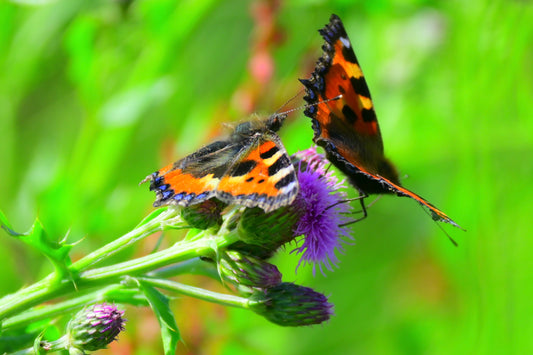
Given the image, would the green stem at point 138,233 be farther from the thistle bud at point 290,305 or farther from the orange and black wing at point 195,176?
the thistle bud at point 290,305

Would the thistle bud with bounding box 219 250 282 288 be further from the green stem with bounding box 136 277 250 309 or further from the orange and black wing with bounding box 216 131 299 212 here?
the orange and black wing with bounding box 216 131 299 212

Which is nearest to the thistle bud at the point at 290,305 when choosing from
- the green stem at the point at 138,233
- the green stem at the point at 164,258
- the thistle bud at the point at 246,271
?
the thistle bud at the point at 246,271

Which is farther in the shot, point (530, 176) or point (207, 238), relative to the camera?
point (530, 176)

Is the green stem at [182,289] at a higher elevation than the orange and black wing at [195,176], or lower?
lower

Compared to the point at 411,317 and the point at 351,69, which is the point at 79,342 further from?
the point at 411,317

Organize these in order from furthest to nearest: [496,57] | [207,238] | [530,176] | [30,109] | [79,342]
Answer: [30,109]
[530,176]
[496,57]
[207,238]
[79,342]

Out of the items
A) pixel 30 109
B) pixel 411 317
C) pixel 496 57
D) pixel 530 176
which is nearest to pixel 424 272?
pixel 411 317

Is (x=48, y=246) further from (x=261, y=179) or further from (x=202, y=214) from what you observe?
(x=261, y=179)
